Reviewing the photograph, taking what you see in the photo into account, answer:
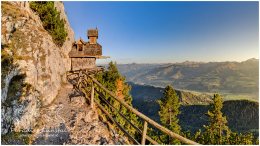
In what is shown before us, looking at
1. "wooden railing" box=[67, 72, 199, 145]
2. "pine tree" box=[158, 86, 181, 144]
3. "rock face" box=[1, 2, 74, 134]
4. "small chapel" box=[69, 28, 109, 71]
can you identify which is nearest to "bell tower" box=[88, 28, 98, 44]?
"small chapel" box=[69, 28, 109, 71]

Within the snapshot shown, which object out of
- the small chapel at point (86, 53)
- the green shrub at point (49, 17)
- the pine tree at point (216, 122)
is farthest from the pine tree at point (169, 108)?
the green shrub at point (49, 17)

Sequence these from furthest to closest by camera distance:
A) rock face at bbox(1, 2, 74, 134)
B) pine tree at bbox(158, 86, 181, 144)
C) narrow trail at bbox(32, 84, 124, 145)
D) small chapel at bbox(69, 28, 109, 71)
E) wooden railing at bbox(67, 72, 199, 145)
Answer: pine tree at bbox(158, 86, 181, 144), small chapel at bbox(69, 28, 109, 71), rock face at bbox(1, 2, 74, 134), narrow trail at bbox(32, 84, 124, 145), wooden railing at bbox(67, 72, 199, 145)

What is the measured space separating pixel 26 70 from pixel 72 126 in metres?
4.06

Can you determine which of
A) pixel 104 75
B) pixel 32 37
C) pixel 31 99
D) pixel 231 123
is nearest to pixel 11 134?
pixel 31 99

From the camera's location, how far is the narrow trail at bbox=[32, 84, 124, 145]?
37.7 feet

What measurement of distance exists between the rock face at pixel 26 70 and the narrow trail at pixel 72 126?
2.05ft

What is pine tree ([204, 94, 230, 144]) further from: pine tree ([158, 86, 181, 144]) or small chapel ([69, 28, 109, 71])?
small chapel ([69, 28, 109, 71])

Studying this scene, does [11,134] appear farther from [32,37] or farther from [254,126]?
[254,126]

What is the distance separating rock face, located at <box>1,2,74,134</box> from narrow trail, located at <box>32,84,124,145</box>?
0.63m

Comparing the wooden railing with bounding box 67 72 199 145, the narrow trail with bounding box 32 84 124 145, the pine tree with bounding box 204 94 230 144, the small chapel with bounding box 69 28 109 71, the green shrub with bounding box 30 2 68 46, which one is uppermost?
the green shrub with bounding box 30 2 68 46

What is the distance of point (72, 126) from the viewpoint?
→ 41.5ft

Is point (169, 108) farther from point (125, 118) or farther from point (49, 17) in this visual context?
point (125, 118)

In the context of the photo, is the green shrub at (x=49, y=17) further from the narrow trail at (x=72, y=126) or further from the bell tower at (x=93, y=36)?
the bell tower at (x=93, y=36)

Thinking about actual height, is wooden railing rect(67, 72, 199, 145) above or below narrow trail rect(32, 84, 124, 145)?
above
